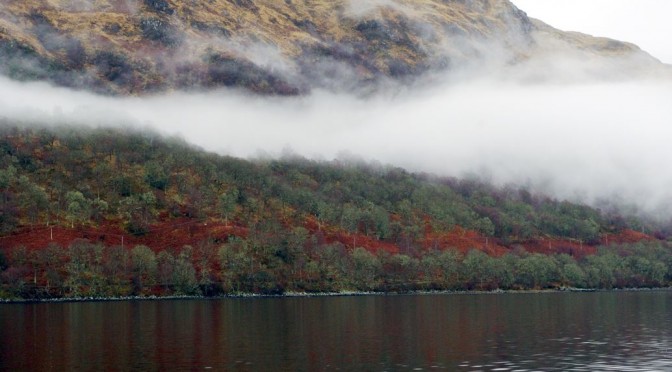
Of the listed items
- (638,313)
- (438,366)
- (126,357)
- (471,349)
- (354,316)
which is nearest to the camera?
(438,366)

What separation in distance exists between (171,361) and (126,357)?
23.9 ft

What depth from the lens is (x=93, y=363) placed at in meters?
82.9

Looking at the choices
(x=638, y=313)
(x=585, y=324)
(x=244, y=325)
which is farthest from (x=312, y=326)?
(x=638, y=313)

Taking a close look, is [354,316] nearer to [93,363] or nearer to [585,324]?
[585,324]

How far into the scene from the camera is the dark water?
82.6 m

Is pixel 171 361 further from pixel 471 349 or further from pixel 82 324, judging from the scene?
pixel 82 324

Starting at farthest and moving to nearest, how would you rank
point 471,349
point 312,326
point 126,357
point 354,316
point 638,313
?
point 638,313, point 354,316, point 312,326, point 471,349, point 126,357

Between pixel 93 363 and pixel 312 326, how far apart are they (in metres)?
53.4

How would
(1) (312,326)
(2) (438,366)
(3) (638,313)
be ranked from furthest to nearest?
(3) (638,313) < (1) (312,326) < (2) (438,366)

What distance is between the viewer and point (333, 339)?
356 ft

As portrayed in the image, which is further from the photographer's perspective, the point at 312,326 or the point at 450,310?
the point at 450,310

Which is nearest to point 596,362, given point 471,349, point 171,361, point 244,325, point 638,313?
point 471,349

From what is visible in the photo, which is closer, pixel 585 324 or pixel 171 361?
pixel 171 361

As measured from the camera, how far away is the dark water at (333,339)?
8262 cm
